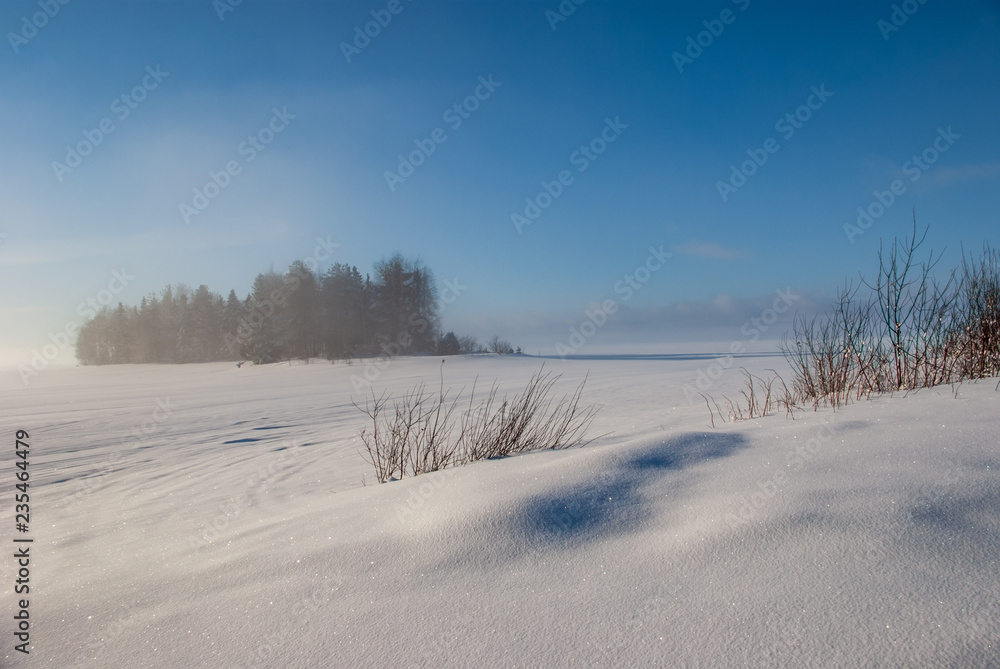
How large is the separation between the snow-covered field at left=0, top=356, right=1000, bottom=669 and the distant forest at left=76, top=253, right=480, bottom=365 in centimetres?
2404

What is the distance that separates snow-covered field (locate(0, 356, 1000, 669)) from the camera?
45.8 inches

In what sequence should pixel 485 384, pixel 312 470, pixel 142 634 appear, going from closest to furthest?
pixel 142 634
pixel 312 470
pixel 485 384

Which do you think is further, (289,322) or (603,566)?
(289,322)

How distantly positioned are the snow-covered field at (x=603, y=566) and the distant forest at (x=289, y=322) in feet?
78.9

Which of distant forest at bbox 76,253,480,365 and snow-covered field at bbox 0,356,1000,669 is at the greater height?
distant forest at bbox 76,253,480,365

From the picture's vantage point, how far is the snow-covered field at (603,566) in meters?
1.16

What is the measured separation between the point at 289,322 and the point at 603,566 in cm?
2760

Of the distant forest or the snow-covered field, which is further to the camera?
the distant forest

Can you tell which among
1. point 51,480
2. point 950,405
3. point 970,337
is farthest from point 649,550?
point 51,480

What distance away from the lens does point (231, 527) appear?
2.78 metres

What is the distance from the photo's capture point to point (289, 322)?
26656 millimetres

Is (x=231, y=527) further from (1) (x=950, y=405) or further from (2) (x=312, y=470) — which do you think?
(1) (x=950, y=405)

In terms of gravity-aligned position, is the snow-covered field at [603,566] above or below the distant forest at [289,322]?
below

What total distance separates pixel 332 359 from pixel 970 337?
73.7 feet
